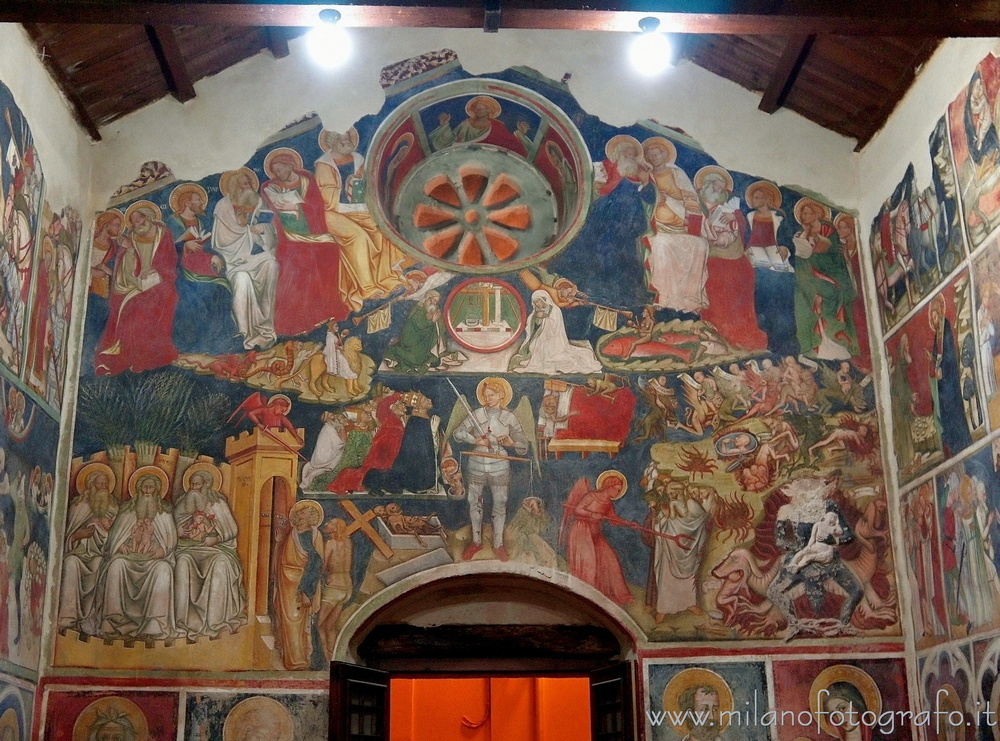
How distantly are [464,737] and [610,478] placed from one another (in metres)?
6.61

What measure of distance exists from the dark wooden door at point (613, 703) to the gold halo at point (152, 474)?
4168mm

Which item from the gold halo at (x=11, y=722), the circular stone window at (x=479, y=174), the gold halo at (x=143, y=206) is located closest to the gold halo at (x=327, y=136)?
the circular stone window at (x=479, y=174)

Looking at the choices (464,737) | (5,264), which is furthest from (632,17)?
(464,737)

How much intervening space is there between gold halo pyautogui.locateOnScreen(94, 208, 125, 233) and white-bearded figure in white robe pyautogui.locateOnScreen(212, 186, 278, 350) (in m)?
0.89

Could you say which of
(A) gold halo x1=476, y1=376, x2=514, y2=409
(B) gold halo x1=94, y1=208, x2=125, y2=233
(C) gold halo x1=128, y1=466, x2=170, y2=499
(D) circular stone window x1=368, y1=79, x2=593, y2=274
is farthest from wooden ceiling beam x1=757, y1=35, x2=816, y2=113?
(C) gold halo x1=128, y1=466, x2=170, y2=499

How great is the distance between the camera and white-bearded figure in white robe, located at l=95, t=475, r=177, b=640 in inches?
408

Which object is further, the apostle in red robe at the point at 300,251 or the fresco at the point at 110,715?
the apostle in red robe at the point at 300,251

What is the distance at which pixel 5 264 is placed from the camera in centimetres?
964

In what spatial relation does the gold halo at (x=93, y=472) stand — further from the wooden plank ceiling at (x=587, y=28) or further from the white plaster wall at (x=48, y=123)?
the wooden plank ceiling at (x=587, y=28)

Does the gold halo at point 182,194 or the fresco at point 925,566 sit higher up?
the gold halo at point 182,194

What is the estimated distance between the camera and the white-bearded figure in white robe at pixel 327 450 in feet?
36.0

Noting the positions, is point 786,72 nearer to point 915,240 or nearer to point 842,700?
point 915,240

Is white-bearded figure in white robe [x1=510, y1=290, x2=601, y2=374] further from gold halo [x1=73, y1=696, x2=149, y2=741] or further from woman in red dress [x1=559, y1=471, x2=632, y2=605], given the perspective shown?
gold halo [x1=73, y1=696, x2=149, y2=741]

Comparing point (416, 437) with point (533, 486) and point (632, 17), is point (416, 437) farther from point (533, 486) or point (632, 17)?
point (632, 17)
